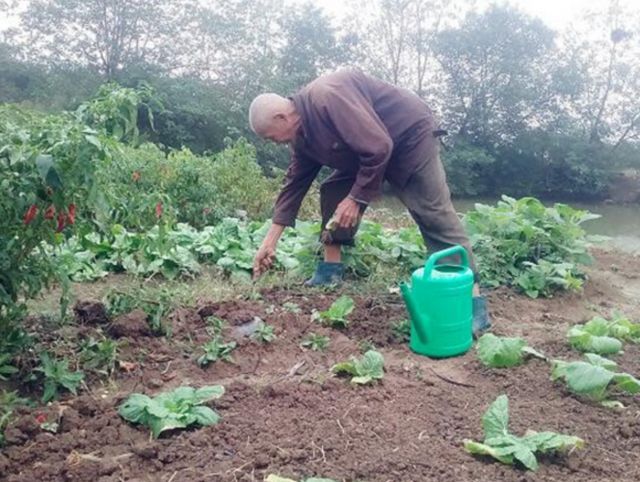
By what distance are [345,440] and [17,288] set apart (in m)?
1.23

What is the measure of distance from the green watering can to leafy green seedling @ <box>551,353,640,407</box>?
504mm

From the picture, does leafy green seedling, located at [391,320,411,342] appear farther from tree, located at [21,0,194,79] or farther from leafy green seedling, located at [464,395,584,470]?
tree, located at [21,0,194,79]

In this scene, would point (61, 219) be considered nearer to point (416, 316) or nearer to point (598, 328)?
point (416, 316)

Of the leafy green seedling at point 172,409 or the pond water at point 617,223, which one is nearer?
the leafy green seedling at point 172,409

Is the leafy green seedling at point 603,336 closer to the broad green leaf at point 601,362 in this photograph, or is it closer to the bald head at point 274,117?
the broad green leaf at point 601,362

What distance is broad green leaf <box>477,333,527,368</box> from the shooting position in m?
2.90

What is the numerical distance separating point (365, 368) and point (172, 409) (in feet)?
2.57

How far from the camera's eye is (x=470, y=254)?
3549 mm

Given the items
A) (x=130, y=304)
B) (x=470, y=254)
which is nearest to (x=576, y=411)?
(x=470, y=254)

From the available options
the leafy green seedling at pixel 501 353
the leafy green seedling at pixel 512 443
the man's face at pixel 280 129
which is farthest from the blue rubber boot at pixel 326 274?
the leafy green seedling at pixel 512 443

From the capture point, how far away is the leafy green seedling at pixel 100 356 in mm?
2715

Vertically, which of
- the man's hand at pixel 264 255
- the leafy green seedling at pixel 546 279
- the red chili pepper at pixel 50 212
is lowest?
the leafy green seedling at pixel 546 279

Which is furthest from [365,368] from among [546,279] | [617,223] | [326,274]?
[617,223]

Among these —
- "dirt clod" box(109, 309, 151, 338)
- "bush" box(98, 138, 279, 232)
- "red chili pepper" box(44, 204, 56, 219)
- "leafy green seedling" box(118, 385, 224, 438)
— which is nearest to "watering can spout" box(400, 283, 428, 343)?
"leafy green seedling" box(118, 385, 224, 438)
